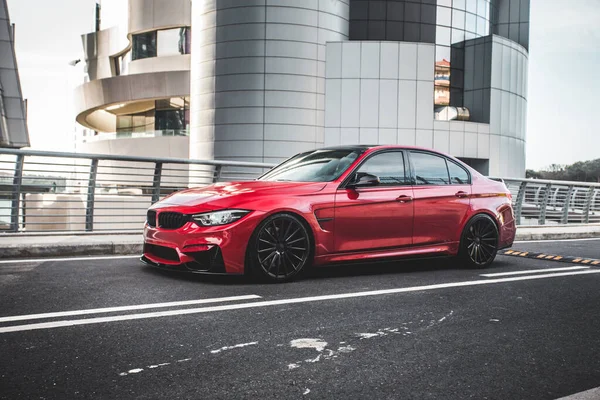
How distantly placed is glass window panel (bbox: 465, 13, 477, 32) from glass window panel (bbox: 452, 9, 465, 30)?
33cm

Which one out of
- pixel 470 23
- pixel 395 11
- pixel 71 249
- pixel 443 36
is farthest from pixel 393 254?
pixel 470 23

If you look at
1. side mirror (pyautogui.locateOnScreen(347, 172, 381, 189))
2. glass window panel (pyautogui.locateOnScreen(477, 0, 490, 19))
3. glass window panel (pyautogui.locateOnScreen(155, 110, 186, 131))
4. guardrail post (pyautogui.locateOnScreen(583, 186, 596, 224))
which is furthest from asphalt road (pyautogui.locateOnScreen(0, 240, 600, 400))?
glass window panel (pyautogui.locateOnScreen(155, 110, 186, 131))

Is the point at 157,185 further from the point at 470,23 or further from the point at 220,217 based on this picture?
the point at 470,23

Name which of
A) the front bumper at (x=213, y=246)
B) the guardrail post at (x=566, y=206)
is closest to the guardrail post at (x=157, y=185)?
the front bumper at (x=213, y=246)

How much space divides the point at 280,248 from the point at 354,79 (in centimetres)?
3283

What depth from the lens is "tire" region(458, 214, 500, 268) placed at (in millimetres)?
8016

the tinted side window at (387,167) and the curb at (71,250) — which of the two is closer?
the tinted side window at (387,167)

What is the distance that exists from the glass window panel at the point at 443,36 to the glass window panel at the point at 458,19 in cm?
72

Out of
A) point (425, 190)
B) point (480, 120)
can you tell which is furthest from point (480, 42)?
point (425, 190)

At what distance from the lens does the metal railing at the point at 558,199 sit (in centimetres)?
1659

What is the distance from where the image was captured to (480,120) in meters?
41.7

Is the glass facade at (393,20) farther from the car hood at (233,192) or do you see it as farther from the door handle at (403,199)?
the car hood at (233,192)

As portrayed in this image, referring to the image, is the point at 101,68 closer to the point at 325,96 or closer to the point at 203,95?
the point at 203,95

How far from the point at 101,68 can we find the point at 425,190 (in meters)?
52.7
